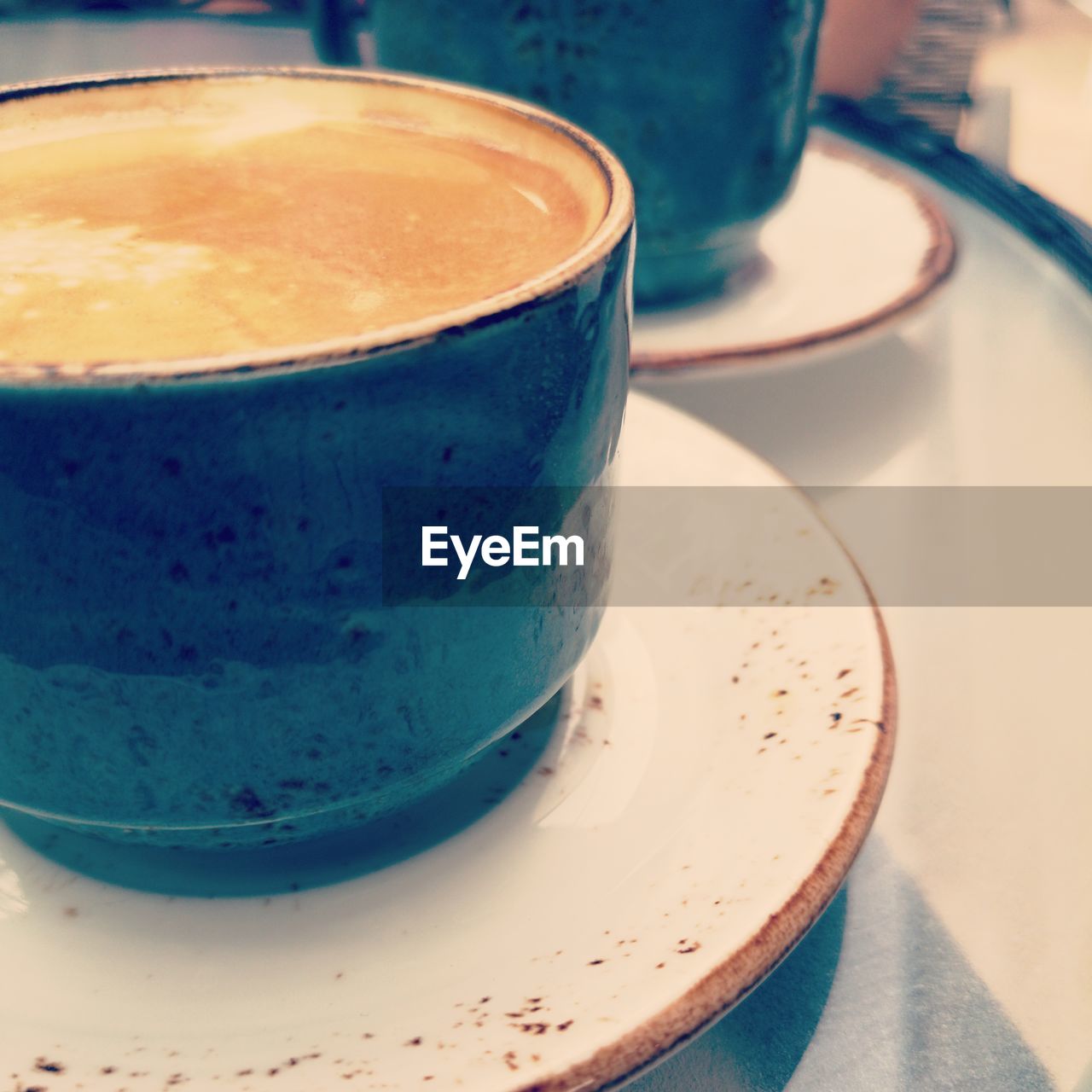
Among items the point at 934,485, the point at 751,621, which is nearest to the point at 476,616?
the point at 751,621

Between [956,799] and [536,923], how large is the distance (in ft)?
0.65

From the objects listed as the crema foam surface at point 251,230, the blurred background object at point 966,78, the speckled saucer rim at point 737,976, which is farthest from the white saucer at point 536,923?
the blurred background object at point 966,78

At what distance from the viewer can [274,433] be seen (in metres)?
0.28

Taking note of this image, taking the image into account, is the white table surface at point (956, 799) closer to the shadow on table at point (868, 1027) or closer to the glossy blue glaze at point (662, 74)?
the shadow on table at point (868, 1027)

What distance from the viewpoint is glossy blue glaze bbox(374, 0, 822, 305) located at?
0.69 m

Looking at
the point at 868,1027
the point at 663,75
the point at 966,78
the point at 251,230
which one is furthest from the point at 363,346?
the point at 966,78

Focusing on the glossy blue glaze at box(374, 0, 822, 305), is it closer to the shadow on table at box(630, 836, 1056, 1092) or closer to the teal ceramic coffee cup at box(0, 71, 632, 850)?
the teal ceramic coffee cup at box(0, 71, 632, 850)

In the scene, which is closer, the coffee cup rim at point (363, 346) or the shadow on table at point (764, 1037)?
the coffee cup rim at point (363, 346)

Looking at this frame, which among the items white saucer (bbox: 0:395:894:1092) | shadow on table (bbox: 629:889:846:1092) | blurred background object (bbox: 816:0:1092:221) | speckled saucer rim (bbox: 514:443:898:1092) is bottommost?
shadow on table (bbox: 629:889:846:1092)

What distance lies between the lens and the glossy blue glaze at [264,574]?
28cm

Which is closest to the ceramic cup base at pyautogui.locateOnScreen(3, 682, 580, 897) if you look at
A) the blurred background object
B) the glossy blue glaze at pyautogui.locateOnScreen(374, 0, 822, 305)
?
the glossy blue glaze at pyautogui.locateOnScreen(374, 0, 822, 305)

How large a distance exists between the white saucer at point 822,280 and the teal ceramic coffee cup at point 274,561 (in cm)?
33

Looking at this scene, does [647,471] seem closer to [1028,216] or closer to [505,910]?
[505,910]

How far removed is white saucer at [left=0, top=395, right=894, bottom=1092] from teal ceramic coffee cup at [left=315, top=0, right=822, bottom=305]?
0.37 metres
